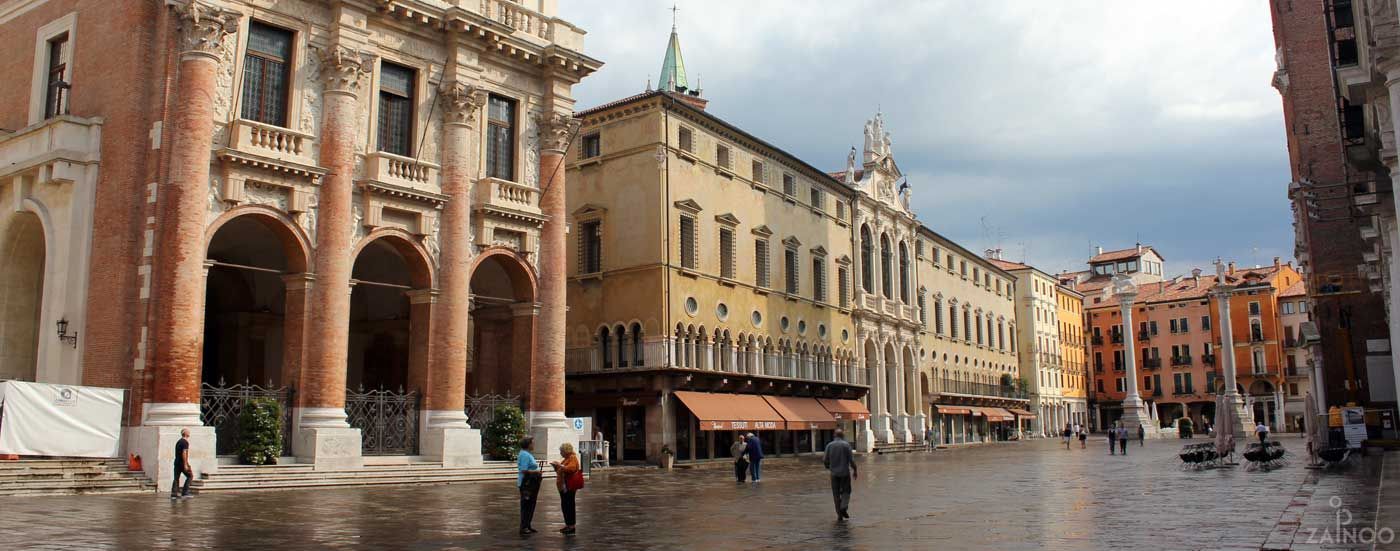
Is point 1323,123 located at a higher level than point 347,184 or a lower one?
higher

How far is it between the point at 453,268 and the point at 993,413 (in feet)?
171

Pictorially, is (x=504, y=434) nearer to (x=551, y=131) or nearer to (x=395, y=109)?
(x=551, y=131)

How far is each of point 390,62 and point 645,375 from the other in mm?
14776

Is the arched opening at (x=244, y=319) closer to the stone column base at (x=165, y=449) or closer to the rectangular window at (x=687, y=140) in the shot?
the stone column base at (x=165, y=449)

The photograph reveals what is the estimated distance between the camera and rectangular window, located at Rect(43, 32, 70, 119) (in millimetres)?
24219

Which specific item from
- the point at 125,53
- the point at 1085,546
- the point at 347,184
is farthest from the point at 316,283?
the point at 1085,546

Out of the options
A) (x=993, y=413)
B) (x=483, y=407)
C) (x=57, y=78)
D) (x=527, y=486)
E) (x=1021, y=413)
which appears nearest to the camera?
(x=527, y=486)

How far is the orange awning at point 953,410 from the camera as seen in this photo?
6289 cm

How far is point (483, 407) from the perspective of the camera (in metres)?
28.4

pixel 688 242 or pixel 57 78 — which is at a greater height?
pixel 57 78

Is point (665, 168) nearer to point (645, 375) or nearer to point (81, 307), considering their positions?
point (645, 375)

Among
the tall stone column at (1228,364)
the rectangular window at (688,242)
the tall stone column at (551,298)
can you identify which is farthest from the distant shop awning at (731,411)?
the tall stone column at (1228,364)

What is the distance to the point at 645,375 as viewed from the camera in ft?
121

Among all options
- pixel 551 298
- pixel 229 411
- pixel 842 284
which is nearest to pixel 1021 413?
pixel 842 284
